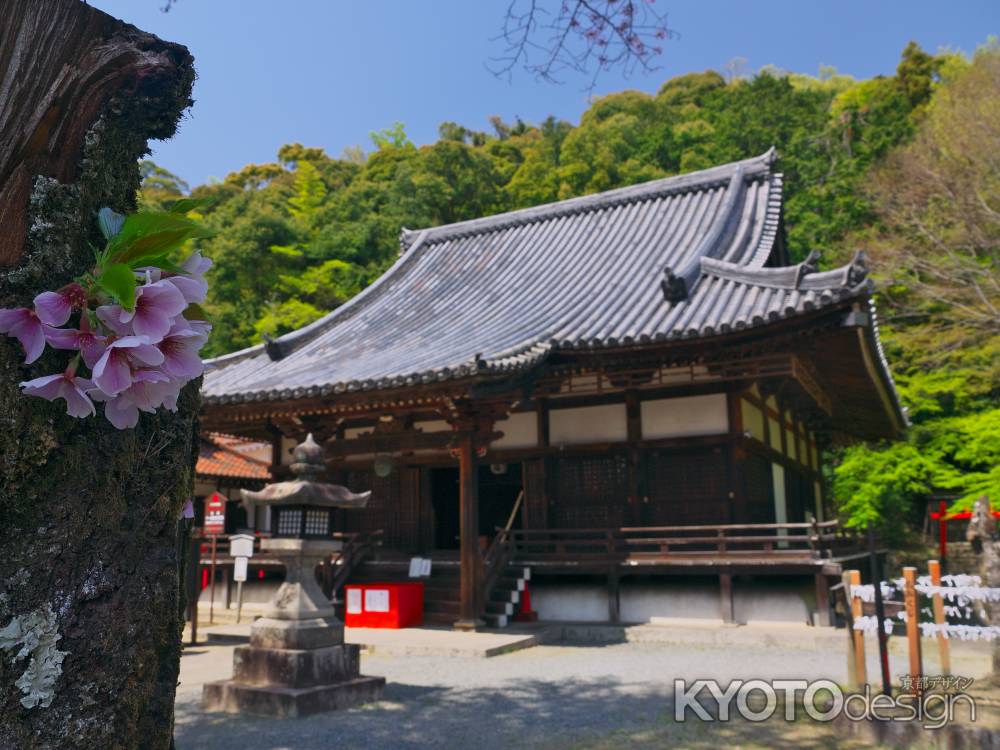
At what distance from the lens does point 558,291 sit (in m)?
14.7

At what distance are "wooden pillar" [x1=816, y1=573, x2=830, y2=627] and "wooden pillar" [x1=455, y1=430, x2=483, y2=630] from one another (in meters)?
4.42

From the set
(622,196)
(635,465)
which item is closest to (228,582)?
(635,465)

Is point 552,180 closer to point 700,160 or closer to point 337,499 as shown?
point 700,160

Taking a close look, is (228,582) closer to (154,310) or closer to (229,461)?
(229,461)

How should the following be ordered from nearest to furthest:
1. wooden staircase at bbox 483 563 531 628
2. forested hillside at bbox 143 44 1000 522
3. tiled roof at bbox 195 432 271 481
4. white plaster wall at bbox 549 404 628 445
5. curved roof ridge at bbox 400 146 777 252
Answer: wooden staircase at bbox 483 563 531 628, white plaster wall at bbox 549 404 628 445, curved roof ridge at bbox 400 146 777 252, forested hillside at bbox 143 44 1000 522, tiled roof at bbox 195 432 271 481

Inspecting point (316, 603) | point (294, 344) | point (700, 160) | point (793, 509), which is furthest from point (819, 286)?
point (700, 160)

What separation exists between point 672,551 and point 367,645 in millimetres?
4517

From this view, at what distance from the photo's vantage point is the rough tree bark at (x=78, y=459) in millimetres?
1235

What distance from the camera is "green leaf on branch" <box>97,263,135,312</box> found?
1186mm

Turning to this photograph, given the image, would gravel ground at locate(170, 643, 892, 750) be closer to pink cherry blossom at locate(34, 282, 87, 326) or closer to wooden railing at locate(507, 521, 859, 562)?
wooden railing at locate(507, 521, 859, 562)

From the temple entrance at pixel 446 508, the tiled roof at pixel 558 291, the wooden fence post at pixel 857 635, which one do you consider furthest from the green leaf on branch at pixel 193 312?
the temple entrance at pixel 446 508

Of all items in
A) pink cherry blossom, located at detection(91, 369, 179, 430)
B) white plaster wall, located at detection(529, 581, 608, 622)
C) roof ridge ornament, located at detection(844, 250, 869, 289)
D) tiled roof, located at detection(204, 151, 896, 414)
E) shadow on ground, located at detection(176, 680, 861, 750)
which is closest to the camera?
pink cherry blossom, located at detection(91, 369, 179, 430)

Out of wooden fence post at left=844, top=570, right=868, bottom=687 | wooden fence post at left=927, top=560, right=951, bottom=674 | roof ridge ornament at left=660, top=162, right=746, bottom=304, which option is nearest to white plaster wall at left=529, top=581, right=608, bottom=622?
roof ridge ornament at left=660, top=162, right=746, bottom=304

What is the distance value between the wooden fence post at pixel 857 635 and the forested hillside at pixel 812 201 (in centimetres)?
1303
